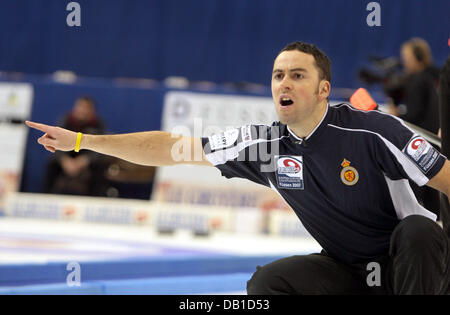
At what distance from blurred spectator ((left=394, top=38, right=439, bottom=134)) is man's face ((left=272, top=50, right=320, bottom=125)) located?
11.9ft

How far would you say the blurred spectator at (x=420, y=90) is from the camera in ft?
21.2

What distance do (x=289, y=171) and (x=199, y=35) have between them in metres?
7.82

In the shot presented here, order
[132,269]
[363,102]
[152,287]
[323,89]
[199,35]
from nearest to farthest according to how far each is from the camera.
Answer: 1. [323,89]
2. [363,102]
3. [152,287]
4. [132,269]
5. [199,35]

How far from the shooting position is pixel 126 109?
29.4 feet

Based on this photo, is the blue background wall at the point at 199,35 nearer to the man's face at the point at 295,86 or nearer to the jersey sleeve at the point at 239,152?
the jersey sleeve at the point at 239,152

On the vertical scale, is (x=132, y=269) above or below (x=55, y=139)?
below

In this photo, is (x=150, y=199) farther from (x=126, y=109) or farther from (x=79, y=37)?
(x=79, y=37)

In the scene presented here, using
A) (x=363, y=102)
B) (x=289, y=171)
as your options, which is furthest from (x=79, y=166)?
(x=289, y=171)

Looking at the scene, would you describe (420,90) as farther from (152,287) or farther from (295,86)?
(295,86)

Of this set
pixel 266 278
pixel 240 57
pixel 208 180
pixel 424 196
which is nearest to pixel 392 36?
pixel 240 57

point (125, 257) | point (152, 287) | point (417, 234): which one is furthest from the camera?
point (125, 257)

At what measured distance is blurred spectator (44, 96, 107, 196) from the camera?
8.27 metres

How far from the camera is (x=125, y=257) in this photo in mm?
5445

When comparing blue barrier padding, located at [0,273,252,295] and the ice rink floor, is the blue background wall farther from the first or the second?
blue barrier padding, located at [0,273,252,295]
